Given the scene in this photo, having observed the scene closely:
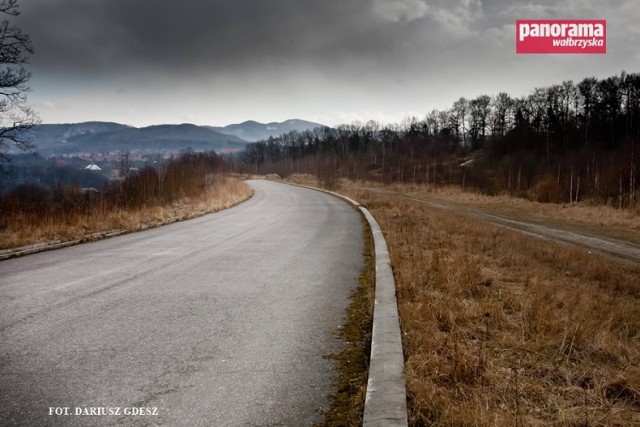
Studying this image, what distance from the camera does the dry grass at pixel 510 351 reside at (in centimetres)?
232

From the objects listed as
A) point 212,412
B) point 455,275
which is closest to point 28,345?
point 212,412

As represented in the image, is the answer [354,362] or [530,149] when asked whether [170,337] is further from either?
[530,149]

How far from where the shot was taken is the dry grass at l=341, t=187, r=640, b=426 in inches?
91.5

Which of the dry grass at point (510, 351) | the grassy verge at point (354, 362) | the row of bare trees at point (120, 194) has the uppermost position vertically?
the row of bare trees at point (120, 194)

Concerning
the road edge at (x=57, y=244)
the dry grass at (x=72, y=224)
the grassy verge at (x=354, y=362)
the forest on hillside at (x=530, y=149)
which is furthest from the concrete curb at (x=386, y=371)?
the forest on hillside at (x=530, y=149)

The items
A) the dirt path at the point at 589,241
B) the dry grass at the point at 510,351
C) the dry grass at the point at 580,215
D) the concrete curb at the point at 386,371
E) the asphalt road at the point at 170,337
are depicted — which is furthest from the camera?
the dry grass at the point at 580,215

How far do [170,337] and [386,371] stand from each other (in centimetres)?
207

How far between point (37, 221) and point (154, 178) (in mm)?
11597

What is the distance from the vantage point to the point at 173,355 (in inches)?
127

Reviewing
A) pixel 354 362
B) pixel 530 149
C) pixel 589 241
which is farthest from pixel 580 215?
pixel 530 149

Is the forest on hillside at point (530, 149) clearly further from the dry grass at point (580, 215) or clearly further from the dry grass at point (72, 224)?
the dry grass at point (72, 224)

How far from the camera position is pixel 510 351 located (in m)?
3.26

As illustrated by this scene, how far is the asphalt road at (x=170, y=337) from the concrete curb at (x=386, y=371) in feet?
1.16

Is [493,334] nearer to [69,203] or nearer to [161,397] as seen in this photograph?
[161,397]
